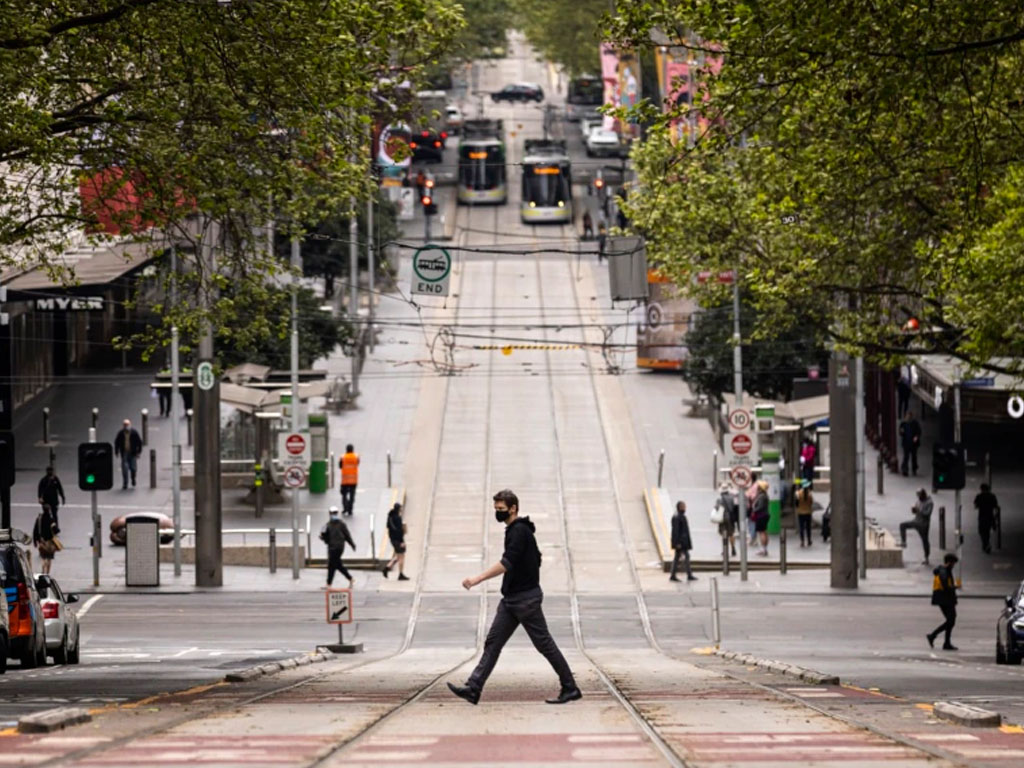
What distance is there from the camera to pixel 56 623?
949 inches

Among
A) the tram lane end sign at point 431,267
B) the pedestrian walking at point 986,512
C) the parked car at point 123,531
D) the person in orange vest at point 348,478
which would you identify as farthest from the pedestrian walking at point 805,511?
the parked car at point 123,531

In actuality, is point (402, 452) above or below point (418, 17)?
below

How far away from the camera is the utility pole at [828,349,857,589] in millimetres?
39000

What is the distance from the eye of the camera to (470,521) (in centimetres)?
4622

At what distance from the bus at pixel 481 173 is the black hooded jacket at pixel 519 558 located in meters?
78.9

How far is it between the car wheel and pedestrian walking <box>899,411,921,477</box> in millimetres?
30619

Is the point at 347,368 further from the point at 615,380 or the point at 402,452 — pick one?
the point at 402,452

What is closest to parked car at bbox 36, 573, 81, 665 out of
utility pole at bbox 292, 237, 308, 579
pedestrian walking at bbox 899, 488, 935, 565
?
utility pole at bbox 292, 237, 308, 579

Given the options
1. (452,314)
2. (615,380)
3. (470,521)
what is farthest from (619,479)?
(452,314)

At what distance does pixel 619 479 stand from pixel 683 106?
31.9m

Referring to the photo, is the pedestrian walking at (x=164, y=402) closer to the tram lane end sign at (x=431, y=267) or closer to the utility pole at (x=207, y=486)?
the utility pole at (x=207, y=486)

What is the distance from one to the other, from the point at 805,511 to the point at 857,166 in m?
18.6

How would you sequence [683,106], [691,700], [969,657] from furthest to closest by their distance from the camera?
1. [969,657]
2. [683,106]
3. [691,700]

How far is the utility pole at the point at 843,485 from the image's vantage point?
128ft
